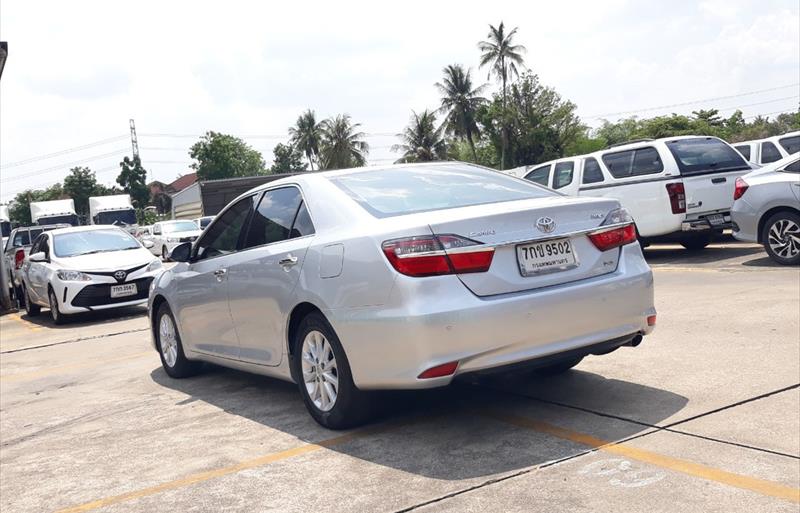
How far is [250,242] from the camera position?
20.5 ft

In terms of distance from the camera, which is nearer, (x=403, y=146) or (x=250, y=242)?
(x=250, y=242)

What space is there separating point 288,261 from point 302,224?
0.89 feet

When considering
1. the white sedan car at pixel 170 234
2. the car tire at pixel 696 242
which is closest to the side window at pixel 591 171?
the car tire at pixel 696 242

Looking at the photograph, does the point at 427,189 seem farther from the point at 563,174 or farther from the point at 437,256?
the point at 563,174

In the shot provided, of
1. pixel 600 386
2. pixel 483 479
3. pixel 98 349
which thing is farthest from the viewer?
pixel 98 349

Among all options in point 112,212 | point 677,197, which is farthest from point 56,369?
point 112,212

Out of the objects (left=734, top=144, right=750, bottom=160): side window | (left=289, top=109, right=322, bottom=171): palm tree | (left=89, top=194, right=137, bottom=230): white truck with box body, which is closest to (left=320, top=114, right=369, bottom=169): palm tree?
(left=289, top=109, right=322, bottom=171): palm tree

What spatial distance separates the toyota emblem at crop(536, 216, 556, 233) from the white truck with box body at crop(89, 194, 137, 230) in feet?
125

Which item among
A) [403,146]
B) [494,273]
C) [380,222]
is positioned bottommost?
[494,273]

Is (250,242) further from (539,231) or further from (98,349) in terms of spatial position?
(98,349)

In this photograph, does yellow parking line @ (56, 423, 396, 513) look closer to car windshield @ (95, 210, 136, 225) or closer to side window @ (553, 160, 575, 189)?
side window @ (553, 160, 575, 189)

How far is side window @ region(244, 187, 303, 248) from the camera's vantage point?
19.0 ft

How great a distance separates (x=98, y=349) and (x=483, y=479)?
7498 millimetres

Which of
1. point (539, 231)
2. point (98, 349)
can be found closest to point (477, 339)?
point (539, 231)
